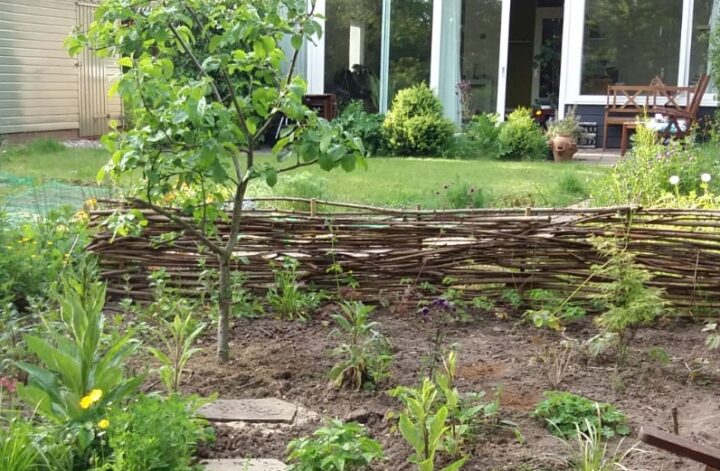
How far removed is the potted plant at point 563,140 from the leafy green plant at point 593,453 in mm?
8611

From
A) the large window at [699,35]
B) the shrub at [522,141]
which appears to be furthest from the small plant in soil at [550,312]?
the large window at [699,35]

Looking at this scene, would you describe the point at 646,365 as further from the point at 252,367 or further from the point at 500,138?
the point at 500,138

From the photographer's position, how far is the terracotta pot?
10.9m

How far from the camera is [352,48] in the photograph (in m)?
14.5

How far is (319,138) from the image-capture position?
293 centimetres

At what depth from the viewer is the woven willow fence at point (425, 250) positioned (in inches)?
160

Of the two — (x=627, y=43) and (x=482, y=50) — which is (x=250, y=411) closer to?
(x=627, y=43)

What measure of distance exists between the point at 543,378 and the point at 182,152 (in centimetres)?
160

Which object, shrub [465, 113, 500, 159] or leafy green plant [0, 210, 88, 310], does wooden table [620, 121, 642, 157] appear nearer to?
shrub [465, 113, 500, 159]

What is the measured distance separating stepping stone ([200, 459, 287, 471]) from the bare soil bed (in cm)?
7

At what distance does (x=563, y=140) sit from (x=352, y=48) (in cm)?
496

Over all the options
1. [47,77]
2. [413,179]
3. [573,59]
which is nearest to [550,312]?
[413,179]

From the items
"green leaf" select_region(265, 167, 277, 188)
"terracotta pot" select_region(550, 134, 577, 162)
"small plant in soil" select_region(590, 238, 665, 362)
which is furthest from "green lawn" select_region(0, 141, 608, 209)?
"green leaf" select_region(265, 167, 277, 188)

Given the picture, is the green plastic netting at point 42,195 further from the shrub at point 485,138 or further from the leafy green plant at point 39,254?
the shrub at point 485,138
